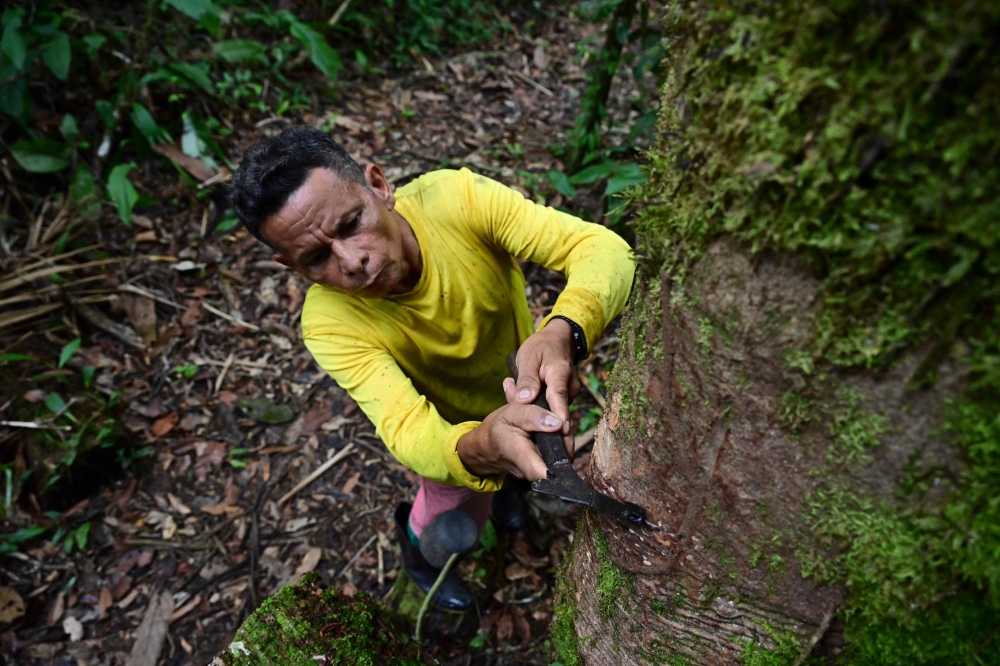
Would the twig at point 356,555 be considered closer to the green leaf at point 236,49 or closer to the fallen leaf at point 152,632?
the fallen leaf at point 152,632

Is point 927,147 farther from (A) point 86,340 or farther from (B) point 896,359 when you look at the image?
(A) point 86,340

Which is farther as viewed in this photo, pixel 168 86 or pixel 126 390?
pixel 168 86

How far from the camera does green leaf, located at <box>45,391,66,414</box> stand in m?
3.48

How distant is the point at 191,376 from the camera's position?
3.98 m

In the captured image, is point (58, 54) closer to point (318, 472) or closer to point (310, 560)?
point (318, 472)

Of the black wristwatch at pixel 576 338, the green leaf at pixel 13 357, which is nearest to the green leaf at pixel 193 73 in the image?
the green leaf at pixel 13 357

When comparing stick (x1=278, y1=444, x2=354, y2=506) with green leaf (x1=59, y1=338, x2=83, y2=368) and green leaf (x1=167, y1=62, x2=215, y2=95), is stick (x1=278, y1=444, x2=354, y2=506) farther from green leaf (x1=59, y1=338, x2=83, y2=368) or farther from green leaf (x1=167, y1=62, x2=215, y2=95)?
green leaf (x1=167, y1=62, x2=215, y2=95)

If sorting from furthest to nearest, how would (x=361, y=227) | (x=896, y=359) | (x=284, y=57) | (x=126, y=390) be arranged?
(x=284, y=57) < (x=126, y=390) < (x=361, y=227) < (x=896, y=359)

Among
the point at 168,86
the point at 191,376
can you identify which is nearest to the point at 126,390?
the point at 191,376

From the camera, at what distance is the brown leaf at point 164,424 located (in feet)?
12.3

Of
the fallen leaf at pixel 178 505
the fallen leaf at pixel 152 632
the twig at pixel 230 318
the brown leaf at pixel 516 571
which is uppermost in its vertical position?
the brown leaf at pixel 516 571

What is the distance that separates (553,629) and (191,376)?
319cm

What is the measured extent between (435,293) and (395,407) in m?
0.48

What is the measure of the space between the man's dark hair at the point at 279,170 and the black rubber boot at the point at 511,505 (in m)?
1.83
